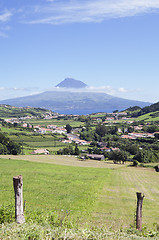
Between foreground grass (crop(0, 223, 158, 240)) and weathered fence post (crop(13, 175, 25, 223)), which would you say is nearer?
foreground grass (crop(0, 223, 158, 240))

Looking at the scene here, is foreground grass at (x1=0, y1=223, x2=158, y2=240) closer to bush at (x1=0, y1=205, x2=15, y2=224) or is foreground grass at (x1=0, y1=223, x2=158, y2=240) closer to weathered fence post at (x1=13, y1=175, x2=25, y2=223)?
weathered fence post at (x1=13, y1=175, x2=25, y2=223)

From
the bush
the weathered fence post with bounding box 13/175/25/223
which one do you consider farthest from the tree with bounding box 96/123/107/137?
the weathered fence post with bounding box 13/175/25/223

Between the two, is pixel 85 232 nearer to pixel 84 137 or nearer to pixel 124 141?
pixel 124 141

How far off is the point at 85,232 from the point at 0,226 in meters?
4.25

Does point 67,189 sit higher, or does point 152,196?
point 67,189

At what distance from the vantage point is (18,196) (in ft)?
36.4

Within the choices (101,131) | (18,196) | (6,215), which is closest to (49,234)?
(18,196)

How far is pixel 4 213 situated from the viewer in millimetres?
12094

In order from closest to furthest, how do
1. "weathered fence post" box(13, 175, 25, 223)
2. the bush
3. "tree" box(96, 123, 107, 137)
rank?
"weathered fence post" box(13, 175, 25, 223)
the bush
"tree" box(96, 123, 107, 137)

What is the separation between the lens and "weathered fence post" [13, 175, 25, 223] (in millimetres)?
11039

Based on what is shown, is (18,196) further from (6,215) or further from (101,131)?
(101,131)

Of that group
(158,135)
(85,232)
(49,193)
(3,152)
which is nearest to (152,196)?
(49,193)

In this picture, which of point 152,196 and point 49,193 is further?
point 152,196

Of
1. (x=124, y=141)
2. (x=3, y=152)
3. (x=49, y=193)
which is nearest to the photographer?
(x=49, y=193)
